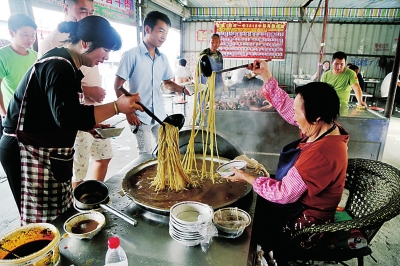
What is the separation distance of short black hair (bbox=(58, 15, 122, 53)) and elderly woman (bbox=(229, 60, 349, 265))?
1.44m

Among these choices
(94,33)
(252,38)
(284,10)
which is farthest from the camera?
(252,38)

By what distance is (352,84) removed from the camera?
588 cm

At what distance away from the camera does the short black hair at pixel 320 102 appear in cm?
208

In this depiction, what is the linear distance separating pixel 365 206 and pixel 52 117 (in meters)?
2.69

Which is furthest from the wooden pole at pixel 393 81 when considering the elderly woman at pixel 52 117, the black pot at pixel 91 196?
the black pot at pixel 91 196

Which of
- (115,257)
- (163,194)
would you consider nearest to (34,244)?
(115,257)

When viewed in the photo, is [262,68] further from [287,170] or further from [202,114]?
[287,170]

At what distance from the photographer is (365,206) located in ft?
7.76

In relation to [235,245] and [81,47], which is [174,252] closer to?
[235,245]

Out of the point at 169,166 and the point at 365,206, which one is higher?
the point at 169,166

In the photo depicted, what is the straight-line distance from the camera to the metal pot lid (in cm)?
204

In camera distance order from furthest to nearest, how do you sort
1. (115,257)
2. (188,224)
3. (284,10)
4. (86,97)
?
(284,10)
(86,97)
(188,224)
(115,257)

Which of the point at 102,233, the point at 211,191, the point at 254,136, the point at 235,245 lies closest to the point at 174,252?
the point at 235,245

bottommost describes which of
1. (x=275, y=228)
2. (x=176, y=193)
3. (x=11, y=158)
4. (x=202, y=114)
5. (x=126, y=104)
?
(x=275, y=228)
